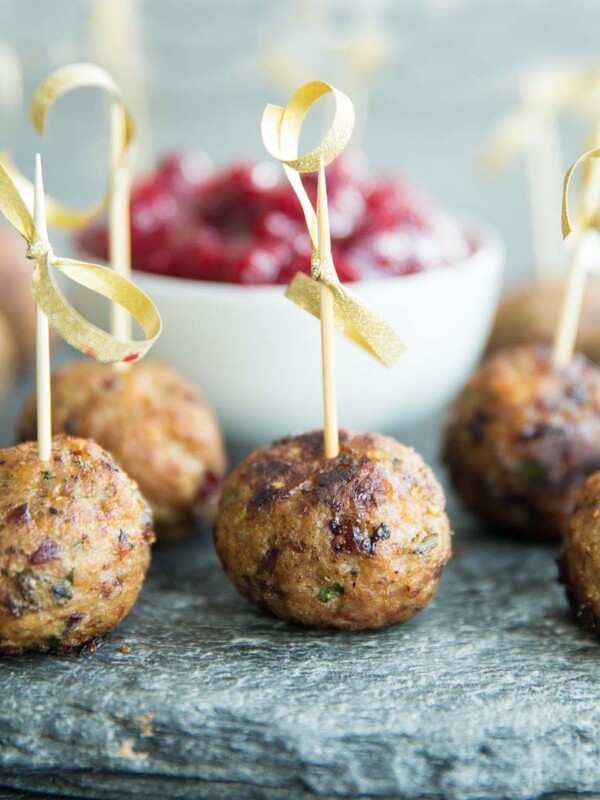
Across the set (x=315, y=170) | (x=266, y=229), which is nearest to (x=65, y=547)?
(x=315, y=170)

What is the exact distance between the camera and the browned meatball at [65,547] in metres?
1.34

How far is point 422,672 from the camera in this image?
1.44m

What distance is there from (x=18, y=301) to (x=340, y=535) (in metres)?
1.77

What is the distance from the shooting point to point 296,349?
214 cm

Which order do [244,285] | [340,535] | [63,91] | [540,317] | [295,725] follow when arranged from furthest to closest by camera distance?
[540,317]
[244,285]
[63,91]
[340,535]
[295,725]

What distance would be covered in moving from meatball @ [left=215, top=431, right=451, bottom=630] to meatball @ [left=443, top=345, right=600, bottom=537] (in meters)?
0.38

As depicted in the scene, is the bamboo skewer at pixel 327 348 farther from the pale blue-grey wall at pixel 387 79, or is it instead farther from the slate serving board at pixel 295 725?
the pale blue-grey wall at pixel 387 79

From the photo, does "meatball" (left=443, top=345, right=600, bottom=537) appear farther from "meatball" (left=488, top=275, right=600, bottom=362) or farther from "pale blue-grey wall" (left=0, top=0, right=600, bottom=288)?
"pale blue-grey wall" (left=0, top=0, right=600, bottom=288)

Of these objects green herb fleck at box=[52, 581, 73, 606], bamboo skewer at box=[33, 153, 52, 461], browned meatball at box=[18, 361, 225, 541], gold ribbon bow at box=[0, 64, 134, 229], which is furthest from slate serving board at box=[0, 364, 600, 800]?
gold ribbon bow at box=[0, 64, 134, 229]

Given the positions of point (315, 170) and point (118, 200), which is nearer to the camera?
point (315, 170)

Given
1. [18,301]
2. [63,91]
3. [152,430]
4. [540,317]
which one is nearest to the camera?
[63,91]

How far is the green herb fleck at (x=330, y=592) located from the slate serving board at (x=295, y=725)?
0.30 feet

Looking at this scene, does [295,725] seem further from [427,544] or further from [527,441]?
[527,441]

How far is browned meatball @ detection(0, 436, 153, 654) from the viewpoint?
1343 millimetres
